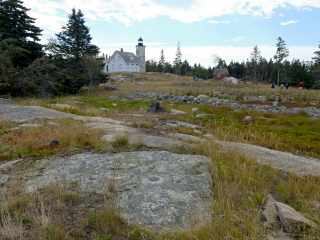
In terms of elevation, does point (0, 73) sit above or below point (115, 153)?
above

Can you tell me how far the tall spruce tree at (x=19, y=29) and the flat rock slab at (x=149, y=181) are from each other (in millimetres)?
18710

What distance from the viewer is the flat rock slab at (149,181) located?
8.57ft

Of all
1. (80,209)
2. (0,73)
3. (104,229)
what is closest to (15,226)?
(80,209)

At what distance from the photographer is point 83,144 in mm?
5414

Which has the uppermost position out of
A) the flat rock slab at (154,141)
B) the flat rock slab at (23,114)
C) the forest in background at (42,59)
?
the forest in background at (42,59)

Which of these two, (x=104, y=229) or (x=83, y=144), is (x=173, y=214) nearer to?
(x=104, y=229)

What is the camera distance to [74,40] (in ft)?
87.4

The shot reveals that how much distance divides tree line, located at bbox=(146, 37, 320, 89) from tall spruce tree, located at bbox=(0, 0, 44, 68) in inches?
2094

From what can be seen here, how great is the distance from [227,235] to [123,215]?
122 cm

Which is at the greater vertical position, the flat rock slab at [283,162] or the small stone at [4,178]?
the small stone at [4,178]

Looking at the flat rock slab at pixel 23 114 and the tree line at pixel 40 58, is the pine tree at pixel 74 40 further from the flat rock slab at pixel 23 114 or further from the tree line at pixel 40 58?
the flat rock slab at pixel 23 114

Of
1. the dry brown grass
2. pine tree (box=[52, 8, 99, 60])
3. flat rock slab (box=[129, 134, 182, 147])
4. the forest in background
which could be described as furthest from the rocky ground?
pine tree (box=[52, 8, 99, 60])

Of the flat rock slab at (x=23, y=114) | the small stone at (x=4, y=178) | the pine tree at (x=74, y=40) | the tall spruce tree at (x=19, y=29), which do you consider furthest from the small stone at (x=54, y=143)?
the pine tree at (x=74, y=40)

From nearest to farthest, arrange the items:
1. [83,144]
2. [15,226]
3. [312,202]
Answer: [15,226] → [312,202] → [83,144]
